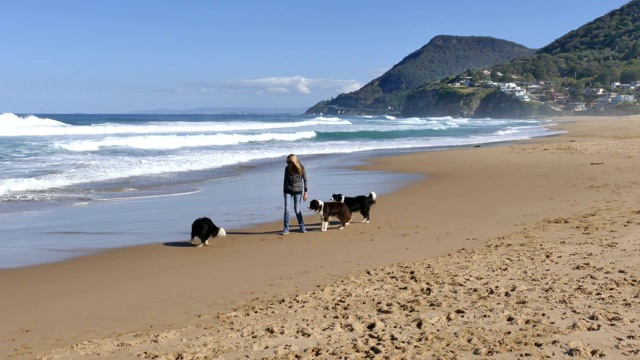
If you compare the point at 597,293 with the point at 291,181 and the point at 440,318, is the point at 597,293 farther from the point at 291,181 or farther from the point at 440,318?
the point at 291,181

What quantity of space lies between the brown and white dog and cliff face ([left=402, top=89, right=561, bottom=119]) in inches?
3891

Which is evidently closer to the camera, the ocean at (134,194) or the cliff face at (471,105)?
the ocean at (134,194)

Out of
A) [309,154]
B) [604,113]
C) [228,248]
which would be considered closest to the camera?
[228,248]

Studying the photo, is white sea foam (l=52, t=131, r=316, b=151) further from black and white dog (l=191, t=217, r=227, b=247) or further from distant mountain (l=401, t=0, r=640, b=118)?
distant mountain (l=401, t=0, r=640, b=118)

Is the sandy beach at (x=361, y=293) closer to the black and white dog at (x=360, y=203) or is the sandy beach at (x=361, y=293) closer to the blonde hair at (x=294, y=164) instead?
the black and white dog at (x=360, y=203)

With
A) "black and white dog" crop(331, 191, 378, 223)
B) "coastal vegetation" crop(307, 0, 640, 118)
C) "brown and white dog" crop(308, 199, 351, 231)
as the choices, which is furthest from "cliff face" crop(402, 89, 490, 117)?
"brown and white dog" crop(308, 199, 351, 231)

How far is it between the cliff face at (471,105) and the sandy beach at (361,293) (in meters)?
99.5

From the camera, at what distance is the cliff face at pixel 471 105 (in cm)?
10732

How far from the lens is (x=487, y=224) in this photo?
9.37 m

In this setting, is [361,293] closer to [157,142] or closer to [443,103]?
[157,142]

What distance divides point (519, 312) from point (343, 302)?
5.10ft

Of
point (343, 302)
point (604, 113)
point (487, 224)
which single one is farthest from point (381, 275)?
point (604, 113)

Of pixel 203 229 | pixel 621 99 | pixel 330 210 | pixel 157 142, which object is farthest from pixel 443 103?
pixel 203 229

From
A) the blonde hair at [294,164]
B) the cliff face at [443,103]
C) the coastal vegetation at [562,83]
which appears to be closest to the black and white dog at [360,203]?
the blonde hair at [294,164]
